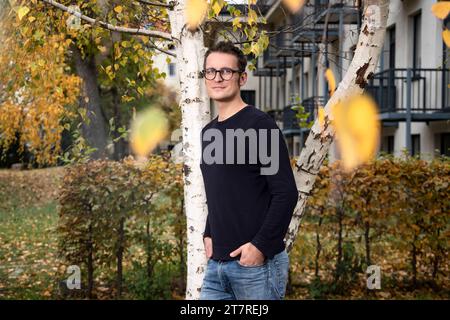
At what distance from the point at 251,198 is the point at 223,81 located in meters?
0.64

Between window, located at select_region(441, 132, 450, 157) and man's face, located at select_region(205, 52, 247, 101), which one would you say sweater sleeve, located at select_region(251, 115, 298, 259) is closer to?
man's face, located at select_region(205, 52, 247, 101)

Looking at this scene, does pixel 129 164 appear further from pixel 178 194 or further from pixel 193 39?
pixel 193 39

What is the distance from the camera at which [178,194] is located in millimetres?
7355

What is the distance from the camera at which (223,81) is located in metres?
3.45

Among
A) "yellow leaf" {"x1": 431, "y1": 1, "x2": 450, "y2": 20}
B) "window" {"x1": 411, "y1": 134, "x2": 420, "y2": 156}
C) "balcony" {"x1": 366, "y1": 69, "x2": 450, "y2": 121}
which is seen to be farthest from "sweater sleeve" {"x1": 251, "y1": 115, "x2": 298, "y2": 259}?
"window" {"x1": 411, "y1": 134, "x2": 420, "y2": 156}

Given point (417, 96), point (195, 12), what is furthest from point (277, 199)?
point (417, 96)

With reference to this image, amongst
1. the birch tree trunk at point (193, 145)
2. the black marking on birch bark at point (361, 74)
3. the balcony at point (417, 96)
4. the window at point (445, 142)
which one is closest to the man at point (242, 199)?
the birch tree trunk at point (193, 145)

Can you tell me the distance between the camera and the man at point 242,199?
3.23 metres

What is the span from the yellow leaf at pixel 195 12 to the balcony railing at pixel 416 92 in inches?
425

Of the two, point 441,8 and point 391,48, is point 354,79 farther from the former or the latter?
point 391,48

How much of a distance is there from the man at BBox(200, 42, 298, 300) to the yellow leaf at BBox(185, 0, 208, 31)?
912 mm

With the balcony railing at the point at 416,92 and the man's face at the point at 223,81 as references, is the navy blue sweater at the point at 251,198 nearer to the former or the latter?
the man's face at the point at 223,81

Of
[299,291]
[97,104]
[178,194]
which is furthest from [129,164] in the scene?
[97,104]
